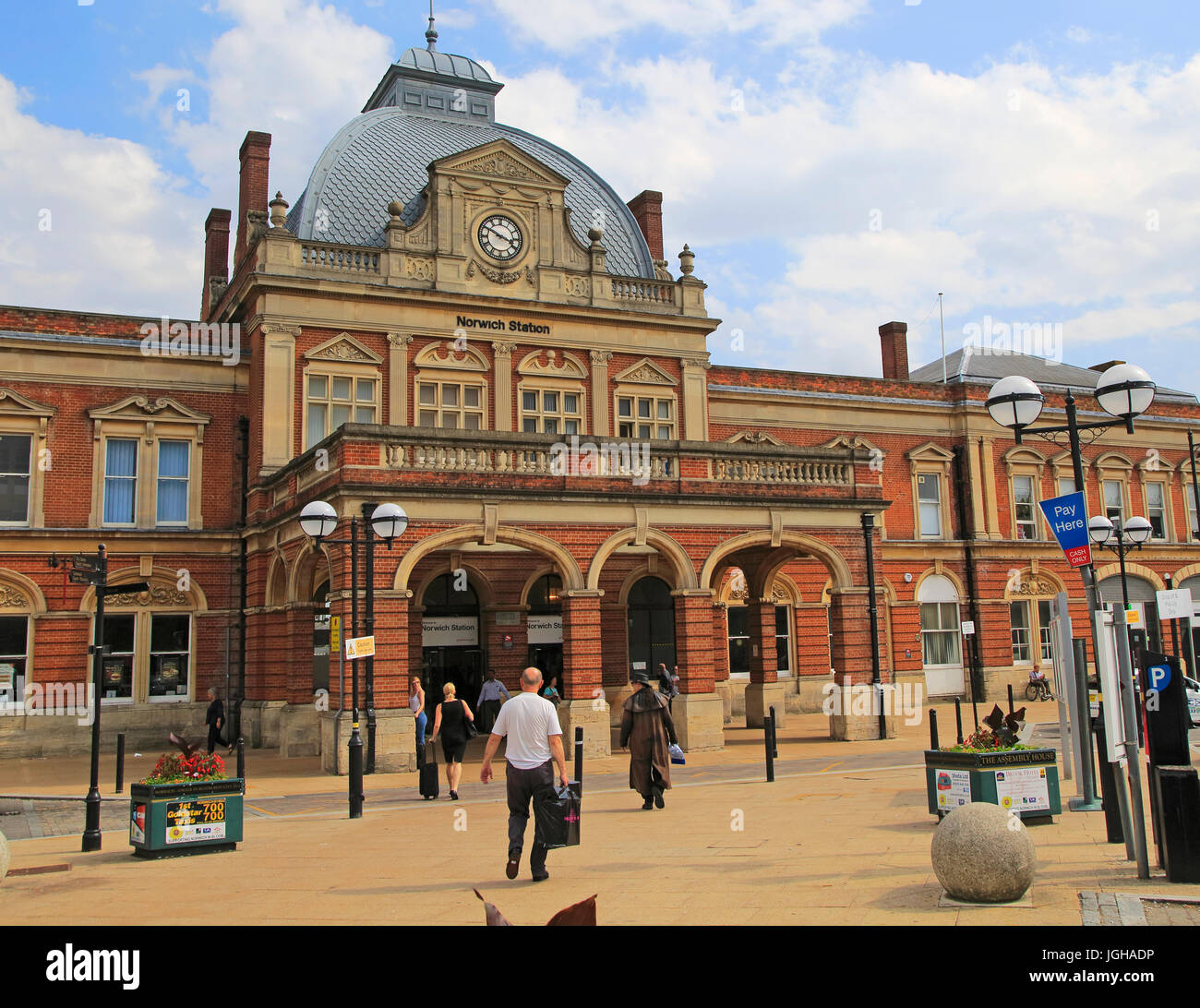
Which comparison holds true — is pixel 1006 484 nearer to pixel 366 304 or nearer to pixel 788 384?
pixel 788 384

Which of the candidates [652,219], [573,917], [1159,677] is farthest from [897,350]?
[573,917]

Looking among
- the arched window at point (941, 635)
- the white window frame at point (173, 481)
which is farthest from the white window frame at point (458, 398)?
the arched window at point (941, 635)

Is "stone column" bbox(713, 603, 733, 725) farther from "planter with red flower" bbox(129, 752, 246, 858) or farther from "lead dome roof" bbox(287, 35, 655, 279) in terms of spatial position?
"planter with red flower" bbox(129, 752, 246, 858)

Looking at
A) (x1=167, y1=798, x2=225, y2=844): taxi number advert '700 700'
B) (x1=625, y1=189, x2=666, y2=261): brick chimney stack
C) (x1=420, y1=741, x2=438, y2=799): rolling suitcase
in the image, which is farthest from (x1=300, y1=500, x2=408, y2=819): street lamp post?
(x1=625, y1=189, x2=666, y2=261): brick chimney stack

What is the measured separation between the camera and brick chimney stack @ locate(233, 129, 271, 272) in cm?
3092

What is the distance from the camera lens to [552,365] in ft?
98.2

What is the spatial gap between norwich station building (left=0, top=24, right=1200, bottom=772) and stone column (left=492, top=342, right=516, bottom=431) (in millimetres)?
72

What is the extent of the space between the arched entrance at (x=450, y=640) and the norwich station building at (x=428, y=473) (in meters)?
0.07

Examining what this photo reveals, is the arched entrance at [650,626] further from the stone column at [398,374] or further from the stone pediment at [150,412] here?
the stone pediment at [150,412]

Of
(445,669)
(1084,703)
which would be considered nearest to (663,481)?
(445,669)

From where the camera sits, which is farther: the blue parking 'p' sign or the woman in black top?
the woman in black top

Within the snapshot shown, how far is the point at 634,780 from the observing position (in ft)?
48.0

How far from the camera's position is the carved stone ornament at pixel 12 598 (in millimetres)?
25750

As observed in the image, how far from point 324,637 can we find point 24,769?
7027 millimetres
